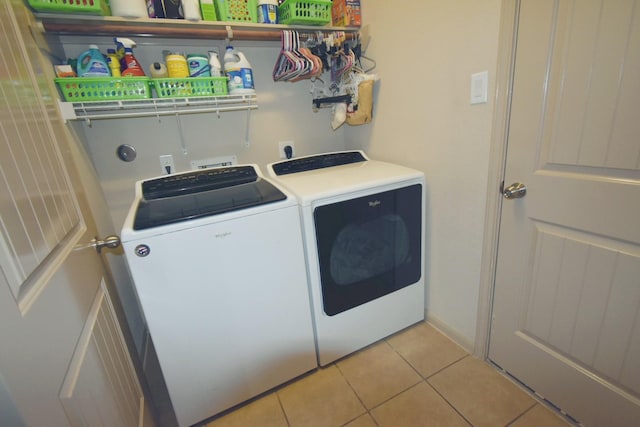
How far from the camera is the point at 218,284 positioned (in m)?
1.13

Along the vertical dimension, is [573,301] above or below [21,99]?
below

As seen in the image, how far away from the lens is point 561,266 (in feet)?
3.52

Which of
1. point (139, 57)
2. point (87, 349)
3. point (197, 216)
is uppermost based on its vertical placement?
point (139, 57)

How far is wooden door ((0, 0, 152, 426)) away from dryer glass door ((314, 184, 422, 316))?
0.79 metres

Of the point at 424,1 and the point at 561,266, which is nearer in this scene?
the point at 561,266

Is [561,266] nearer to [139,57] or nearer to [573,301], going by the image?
[573,301]

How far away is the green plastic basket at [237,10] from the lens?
1.37 meters

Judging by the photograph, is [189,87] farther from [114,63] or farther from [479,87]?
[479,87]

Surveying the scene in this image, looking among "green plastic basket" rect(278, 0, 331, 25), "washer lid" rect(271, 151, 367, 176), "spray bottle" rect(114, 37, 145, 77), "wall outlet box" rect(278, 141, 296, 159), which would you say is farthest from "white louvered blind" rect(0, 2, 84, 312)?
"wall outlet box" rect(278, 141, 296, 159)

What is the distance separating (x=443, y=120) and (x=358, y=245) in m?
Answer: 0.70

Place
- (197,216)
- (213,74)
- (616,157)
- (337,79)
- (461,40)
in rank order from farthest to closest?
(337,79)
(213,74)
(461,40)
(197,216)
(616,157)

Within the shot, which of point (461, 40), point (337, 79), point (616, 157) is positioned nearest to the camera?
point (616, 157)

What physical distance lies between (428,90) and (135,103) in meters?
1.34

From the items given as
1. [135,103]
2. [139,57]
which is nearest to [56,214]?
[135,103]
